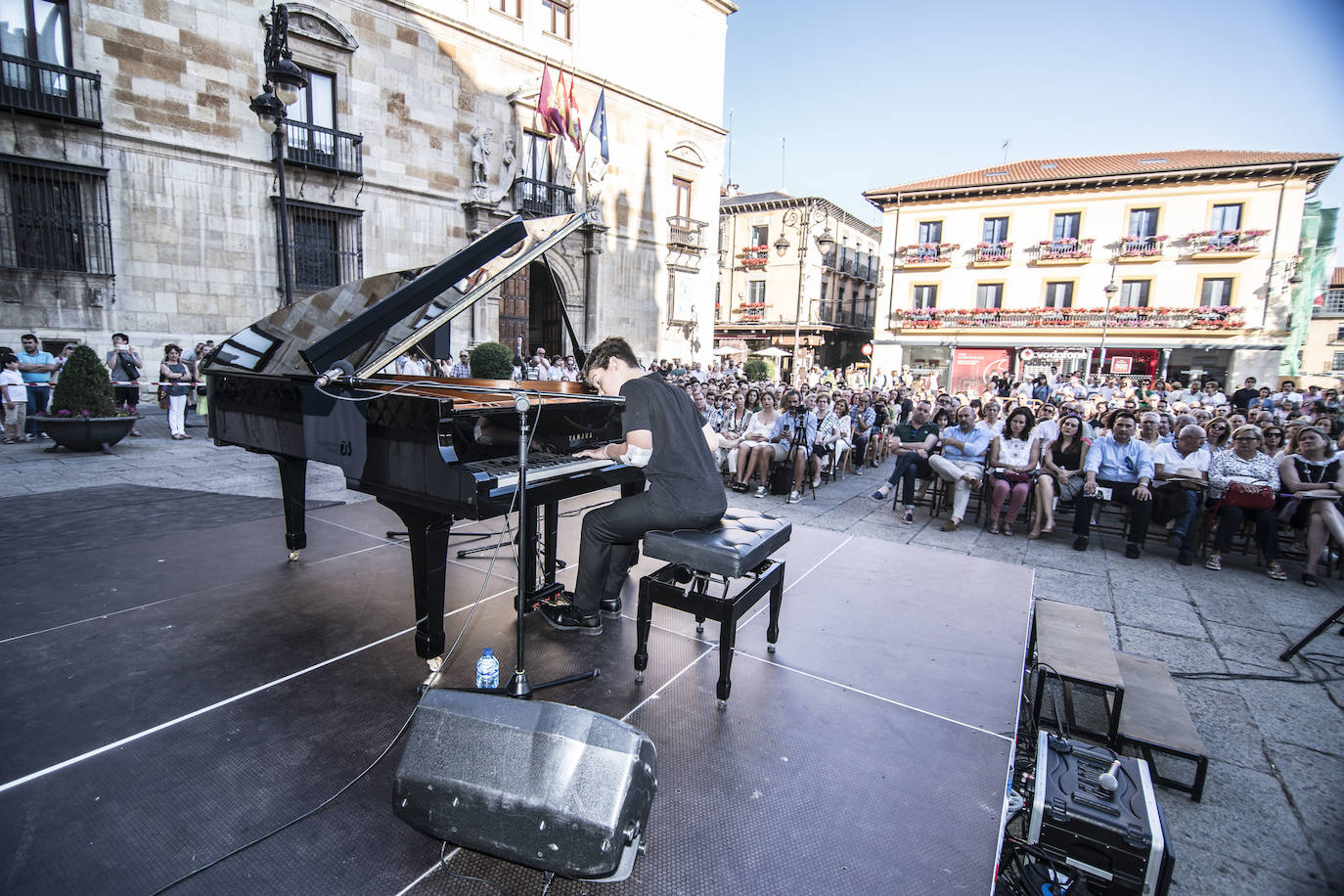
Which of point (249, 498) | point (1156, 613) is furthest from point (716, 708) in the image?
point (249, 498)

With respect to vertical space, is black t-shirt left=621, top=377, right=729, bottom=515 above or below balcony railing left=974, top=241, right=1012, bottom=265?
below

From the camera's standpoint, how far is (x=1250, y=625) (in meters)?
4.15

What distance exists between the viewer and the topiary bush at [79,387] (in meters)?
7.34

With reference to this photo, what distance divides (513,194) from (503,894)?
16310 millimetres

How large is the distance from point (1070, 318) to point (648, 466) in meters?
28.5

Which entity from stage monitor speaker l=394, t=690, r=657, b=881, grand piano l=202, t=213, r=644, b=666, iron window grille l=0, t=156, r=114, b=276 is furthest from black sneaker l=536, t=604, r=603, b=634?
iron window grille l=0, t=156, r=114, b=276

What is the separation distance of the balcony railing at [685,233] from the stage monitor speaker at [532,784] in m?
18.9

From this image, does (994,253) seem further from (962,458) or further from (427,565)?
(427,565)

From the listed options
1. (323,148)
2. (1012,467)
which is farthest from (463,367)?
(1012,467)

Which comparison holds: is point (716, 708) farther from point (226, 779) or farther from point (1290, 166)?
point (1290, 166)

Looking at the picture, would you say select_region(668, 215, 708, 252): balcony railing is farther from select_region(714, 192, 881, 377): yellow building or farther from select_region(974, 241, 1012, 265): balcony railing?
select_region(974, 241, 1012, 265): balcony railing

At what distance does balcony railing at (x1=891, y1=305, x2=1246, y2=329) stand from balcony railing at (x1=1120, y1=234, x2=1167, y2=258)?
6.97ft

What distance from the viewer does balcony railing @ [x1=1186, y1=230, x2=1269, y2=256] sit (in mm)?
22297

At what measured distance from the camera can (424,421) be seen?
2.41 meters
